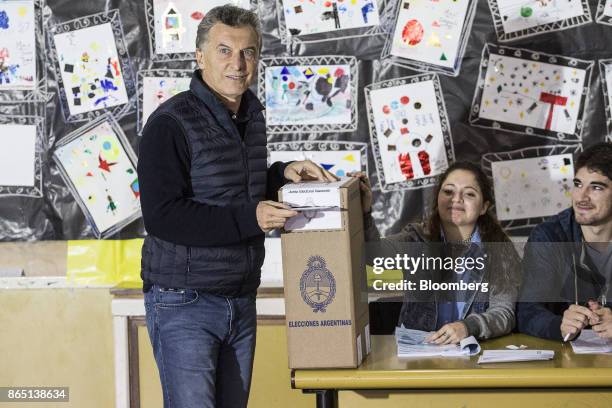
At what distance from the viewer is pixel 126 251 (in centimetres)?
336

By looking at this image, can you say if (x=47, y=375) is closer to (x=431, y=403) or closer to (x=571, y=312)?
(x=431, y=403)

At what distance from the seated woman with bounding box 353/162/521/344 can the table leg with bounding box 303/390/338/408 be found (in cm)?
48

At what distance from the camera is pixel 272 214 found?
2045 millimetres

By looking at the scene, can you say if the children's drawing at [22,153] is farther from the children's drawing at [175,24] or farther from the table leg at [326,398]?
the table leg at [326,398]

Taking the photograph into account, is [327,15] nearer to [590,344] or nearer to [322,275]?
[322,275]

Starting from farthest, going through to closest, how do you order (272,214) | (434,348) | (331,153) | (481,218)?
(331,153), (481,218), (434,348), (272,214)

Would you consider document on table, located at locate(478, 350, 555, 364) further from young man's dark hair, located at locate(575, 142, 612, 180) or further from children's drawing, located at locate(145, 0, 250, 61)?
children's drawing, located at locate(145, 0, 250, 61)

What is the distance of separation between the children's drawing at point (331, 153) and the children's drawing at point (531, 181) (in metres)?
0.45

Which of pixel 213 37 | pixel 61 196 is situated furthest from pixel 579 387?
pixel 61 196

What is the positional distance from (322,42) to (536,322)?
1.29 metres

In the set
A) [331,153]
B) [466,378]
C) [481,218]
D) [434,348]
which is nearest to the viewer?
[466,378]

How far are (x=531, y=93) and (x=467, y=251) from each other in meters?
0.73

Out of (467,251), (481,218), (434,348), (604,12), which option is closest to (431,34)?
(604,12)

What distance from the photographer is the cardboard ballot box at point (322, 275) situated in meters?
2.10
